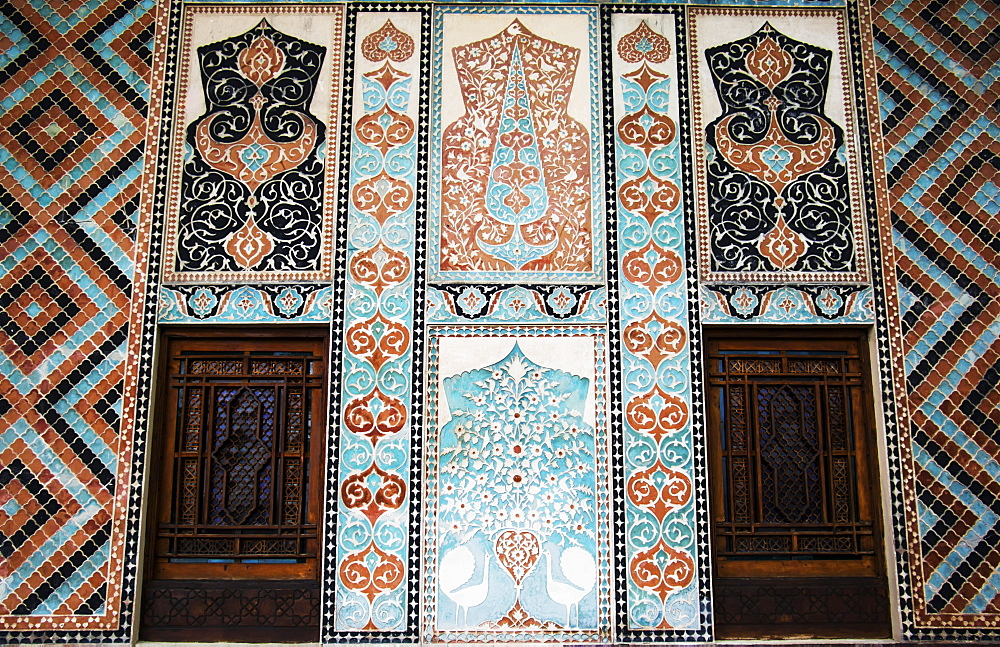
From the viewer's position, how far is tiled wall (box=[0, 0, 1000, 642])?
3.88 metres

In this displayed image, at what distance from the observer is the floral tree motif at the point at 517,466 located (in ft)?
12.8

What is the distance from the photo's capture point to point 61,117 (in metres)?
4.27

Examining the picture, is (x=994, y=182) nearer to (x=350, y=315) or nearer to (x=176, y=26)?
(x=350, y=315)

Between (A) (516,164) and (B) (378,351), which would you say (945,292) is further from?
(B) (378,351)

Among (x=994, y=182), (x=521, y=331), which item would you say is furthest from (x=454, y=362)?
(x=994, y=182)

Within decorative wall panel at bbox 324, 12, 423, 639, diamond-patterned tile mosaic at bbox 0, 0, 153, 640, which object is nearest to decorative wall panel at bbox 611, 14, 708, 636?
decorative wall panel at bbox 324, 12, 423, 639

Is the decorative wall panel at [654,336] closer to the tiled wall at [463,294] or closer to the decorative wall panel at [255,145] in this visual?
the tiled wall at [463,294]

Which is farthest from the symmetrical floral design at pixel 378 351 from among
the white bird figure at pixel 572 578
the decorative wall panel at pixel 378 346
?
the white bird figure at pixel 572 578

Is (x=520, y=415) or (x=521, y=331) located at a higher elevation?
(x=521, y=331)

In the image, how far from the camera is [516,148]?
428 centimetres

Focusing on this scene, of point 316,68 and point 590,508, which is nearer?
point 590,508

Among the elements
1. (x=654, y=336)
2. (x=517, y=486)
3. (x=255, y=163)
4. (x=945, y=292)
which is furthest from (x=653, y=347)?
(x=255, y=163)

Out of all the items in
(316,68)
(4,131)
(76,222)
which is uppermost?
(316,68)

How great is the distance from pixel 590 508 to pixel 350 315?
56.4 inches
